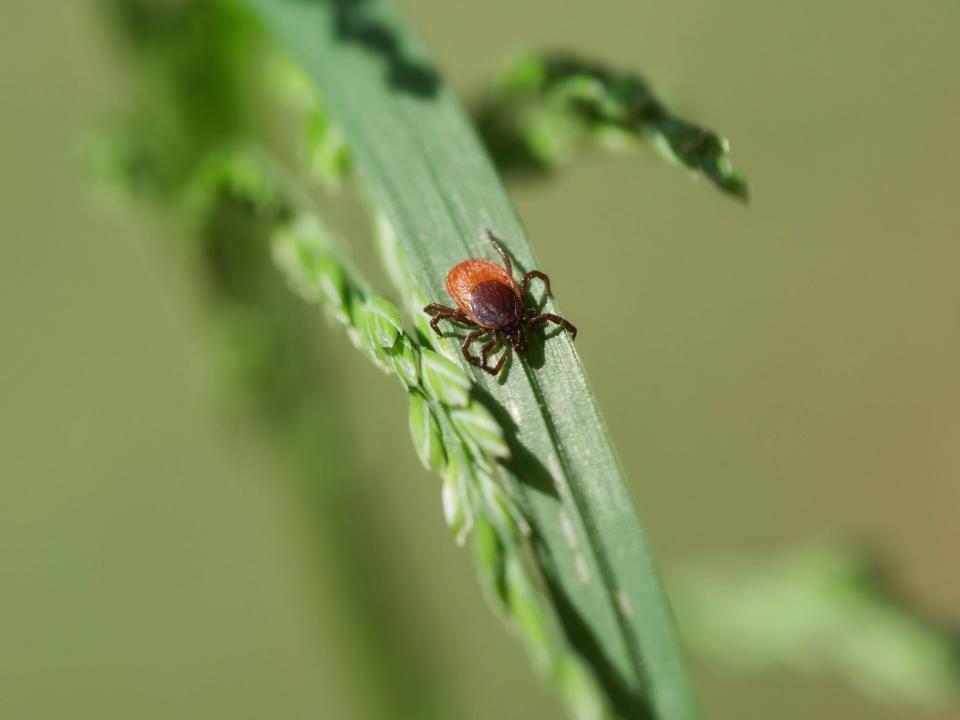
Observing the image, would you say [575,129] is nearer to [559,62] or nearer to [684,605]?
[559,62]

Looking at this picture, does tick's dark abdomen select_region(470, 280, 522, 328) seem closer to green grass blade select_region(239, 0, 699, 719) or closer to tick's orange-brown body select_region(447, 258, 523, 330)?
tick's orange-brown body select_region(447, 258, 523, 330)

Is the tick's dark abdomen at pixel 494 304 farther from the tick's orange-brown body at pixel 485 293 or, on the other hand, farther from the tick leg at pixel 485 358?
the tick leg at pixel 485 358

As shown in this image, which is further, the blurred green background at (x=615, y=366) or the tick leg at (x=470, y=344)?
the blurred green background at (x=615, y=366)

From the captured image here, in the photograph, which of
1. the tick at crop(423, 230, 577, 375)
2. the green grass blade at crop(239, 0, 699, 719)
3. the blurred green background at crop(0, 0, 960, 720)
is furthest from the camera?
the blurred green background at crop(0, 0, 960, 720)

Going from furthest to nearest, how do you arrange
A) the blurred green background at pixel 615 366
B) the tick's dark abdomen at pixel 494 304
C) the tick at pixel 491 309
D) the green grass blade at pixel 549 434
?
the blurred green background at pixel 615 366 → the tick's dark abdomen at pixel 494 304 → the tick at pixel 491 309 → the green grass blade at pixel 549 434

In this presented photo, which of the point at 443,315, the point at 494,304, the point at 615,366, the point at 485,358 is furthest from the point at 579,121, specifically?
the point at 615,366

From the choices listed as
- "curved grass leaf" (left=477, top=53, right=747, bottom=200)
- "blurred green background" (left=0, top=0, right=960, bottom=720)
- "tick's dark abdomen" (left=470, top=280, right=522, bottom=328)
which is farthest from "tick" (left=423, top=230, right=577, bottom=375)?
"blurred green background" (left=0, top=0, right=960, bottom=720)

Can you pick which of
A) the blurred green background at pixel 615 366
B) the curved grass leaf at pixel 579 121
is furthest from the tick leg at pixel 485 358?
the blurred green background at pixel 615 366
